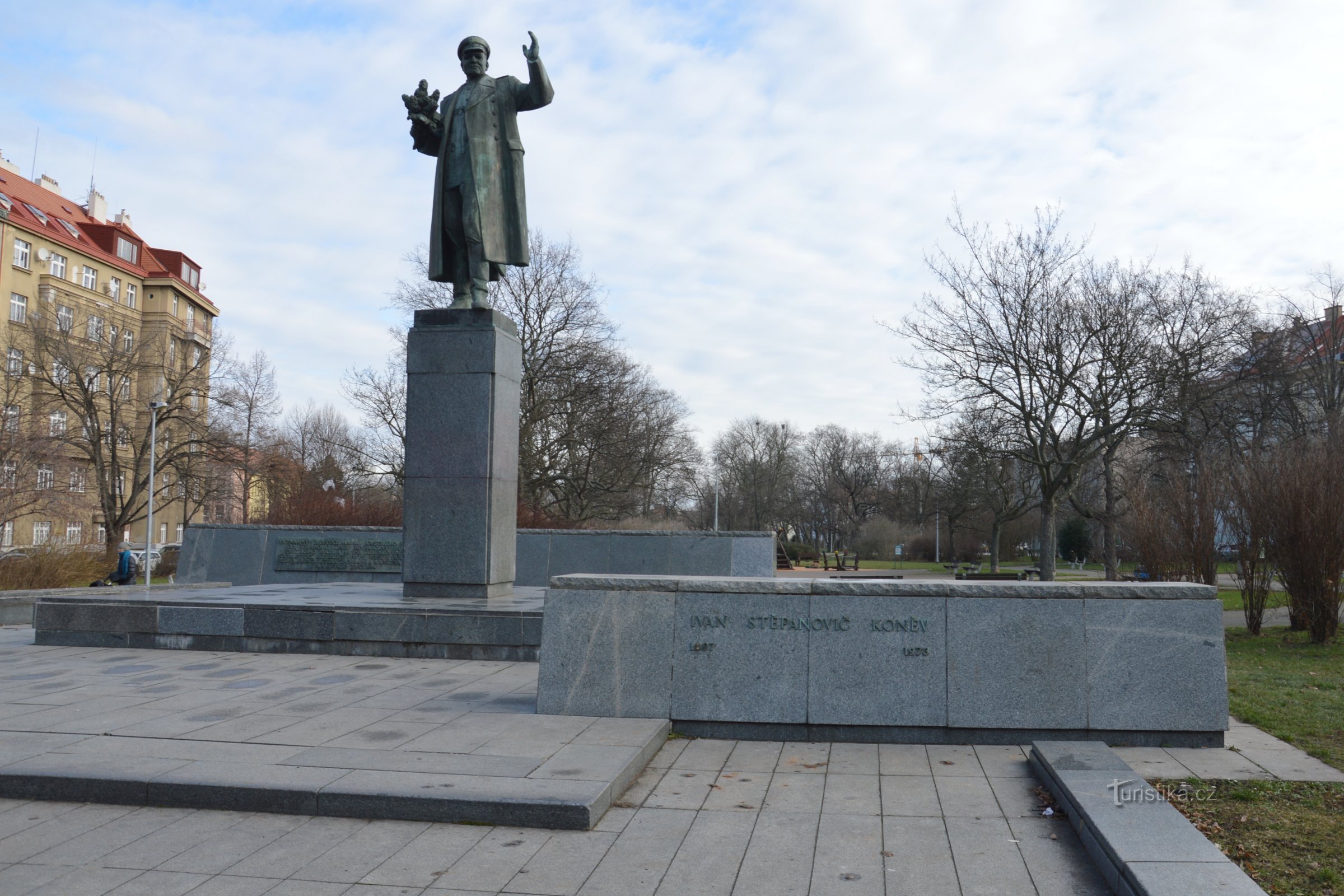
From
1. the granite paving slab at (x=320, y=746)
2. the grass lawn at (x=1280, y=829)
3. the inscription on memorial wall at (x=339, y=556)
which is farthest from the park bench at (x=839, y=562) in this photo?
the grass lawn at (x=1280, y=829)

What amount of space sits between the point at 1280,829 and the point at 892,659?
2584 mm

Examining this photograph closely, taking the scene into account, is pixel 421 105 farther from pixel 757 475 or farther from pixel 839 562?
pixel 757 475

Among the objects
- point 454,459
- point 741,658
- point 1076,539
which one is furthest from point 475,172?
point 1076,539

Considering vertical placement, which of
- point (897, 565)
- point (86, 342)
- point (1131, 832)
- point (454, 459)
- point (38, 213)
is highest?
point (38, 213)

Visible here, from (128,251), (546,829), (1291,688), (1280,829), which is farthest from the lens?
(128,251)

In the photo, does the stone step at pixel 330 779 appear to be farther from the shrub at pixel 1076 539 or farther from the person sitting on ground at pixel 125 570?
the shrub at pixel 1076 539

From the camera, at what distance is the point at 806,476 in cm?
8312

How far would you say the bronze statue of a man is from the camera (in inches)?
462

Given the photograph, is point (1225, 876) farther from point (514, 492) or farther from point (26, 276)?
point (26, 276)

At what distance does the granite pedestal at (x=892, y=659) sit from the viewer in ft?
22.4

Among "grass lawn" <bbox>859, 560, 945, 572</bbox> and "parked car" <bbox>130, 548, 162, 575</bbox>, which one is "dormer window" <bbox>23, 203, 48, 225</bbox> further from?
"grass lawn" <bbox>859, 560, 945, 572</bbox>

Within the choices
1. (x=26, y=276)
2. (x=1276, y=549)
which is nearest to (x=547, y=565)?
(x=1276, y=549)

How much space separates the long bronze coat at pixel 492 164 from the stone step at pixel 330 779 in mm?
7192

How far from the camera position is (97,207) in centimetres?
6153
